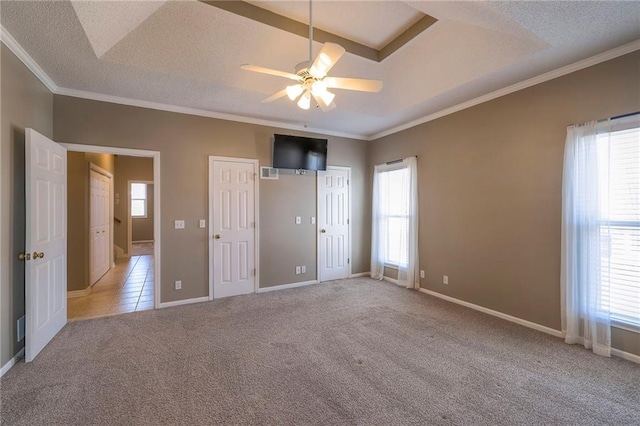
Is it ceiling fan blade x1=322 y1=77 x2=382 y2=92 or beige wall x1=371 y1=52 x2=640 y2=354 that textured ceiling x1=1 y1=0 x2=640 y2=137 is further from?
ceiling fan blade x1=322 y1=77 x2=382 y2=92

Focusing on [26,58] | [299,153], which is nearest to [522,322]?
[299,153]

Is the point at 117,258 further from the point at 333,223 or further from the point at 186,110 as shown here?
the point at 333,223

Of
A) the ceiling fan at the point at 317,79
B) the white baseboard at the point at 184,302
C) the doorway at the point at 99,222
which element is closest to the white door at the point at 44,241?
the white baseboard at the point at 184,302

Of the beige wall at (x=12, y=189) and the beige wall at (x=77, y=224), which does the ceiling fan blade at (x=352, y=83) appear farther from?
the beige wall at (x=77, y=224)

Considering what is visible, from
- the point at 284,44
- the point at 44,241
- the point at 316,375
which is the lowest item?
the point at 316,375

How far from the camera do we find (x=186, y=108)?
4.12 metres

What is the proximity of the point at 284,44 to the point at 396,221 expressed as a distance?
3411mm

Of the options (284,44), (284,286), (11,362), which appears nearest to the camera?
(11,362)

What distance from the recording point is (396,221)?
5.15 meters

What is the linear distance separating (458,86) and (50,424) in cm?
471

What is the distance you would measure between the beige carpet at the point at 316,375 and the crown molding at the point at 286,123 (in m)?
2.77

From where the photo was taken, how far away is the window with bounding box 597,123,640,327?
2531mm

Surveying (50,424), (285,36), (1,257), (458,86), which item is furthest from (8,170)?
(458,86)

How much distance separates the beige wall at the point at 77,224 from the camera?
4.45 metres
